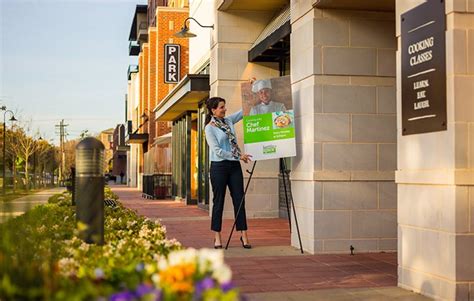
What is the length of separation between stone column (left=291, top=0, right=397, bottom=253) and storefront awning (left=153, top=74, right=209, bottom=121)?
8.15 metres

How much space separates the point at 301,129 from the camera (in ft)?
29.8

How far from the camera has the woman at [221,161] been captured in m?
8.94

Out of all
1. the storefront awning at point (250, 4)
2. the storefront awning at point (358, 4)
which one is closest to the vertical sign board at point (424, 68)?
the storefront awning at point (358, 4)

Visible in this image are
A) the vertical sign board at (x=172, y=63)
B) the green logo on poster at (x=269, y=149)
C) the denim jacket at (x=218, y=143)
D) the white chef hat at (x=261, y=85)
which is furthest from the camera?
the vertical sign board at (x=172, y=63)

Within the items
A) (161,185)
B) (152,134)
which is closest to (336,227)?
(161,185)

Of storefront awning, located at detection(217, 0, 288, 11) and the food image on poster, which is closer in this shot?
the food image on poster

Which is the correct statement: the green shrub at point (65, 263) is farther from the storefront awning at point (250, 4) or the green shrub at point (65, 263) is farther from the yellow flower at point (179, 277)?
the storefront awning at point (250, 4)

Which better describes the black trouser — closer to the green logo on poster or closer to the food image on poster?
the green logo on poster

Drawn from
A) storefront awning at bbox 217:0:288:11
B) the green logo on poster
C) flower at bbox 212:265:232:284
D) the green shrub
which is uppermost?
storefront awning at bbox 217:0:288:11

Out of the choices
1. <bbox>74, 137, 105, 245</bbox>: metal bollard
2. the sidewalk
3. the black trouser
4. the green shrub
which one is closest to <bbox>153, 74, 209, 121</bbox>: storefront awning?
the sidewalk

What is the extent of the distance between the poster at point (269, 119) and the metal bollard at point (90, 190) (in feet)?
14.9

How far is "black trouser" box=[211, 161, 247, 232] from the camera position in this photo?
902 centimetres

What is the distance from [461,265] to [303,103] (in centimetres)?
409

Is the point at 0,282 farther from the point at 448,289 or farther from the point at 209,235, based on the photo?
the point at 209,235
